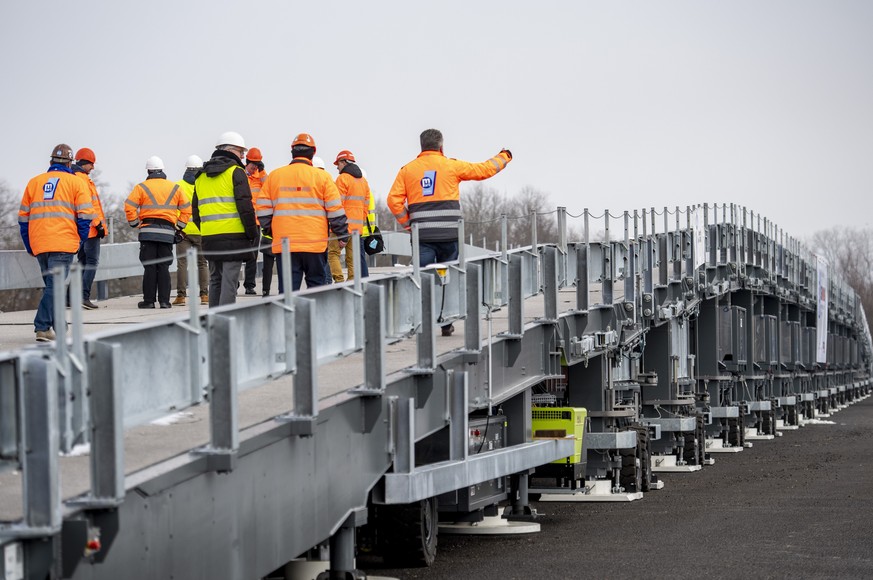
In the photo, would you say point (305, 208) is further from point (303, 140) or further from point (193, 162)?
point (193, 162)

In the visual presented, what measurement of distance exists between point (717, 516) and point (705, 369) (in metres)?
14.4

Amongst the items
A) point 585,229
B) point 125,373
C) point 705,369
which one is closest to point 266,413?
point 125,373

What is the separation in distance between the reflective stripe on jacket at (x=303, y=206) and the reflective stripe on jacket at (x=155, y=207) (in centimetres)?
440

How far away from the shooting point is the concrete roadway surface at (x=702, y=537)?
39.8 feet

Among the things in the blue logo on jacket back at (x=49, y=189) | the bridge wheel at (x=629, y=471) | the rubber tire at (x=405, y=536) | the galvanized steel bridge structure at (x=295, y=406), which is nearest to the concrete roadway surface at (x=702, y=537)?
the rubber tire at (x=405, y=536)

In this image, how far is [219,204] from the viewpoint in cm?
1384

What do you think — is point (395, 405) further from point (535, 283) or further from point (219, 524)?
point (535, 283)

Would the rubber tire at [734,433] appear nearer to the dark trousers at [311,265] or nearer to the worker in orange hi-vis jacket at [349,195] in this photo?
the worker in orange hi-vis jacket at [349,195]

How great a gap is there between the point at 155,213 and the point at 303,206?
4711mm

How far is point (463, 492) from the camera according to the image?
13.9 meters

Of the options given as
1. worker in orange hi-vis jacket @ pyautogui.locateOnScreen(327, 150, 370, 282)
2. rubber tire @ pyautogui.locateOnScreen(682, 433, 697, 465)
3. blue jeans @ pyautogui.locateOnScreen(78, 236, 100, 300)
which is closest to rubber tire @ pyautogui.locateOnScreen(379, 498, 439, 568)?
worker in orange hi-vis jacket @ pyautogui.locateOnScreen(327, 150, 370, 282)

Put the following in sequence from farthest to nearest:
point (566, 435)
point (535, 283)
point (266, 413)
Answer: point (566, 435)
point (535, 283)
point (266, 413)

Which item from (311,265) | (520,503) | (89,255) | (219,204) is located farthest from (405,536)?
(89,255)

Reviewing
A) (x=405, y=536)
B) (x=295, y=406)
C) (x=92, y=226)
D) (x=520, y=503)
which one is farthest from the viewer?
(x=92, y=226)
